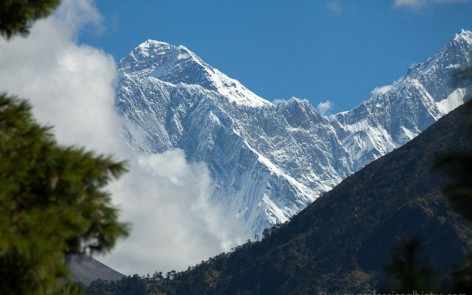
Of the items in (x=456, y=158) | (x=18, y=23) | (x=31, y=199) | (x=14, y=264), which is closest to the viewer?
(x=14, y=264)

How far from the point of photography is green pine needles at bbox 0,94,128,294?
859 cm

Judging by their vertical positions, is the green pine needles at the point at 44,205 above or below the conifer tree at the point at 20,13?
below

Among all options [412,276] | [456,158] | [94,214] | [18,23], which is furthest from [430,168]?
[18,23]

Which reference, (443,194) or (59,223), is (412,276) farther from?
(59,223)

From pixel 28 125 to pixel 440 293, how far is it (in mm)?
5591

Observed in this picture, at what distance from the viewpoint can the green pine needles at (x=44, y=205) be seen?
8.59m

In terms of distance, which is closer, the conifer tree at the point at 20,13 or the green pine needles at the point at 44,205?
the green pine needles at the point at 44,205

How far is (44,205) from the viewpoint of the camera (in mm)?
9305

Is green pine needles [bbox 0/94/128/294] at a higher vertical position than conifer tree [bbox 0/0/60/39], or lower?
lower

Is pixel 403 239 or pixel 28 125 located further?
pixel 403 239

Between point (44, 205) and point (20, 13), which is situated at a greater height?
point (20, 13)

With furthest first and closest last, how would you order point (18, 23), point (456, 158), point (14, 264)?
point (456, 158) → point (18, 23) → point (14, 264)

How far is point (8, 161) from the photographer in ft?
29.4

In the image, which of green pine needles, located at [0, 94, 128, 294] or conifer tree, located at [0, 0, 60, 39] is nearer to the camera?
green pine needles, located at [0, 94, 128, 294]
